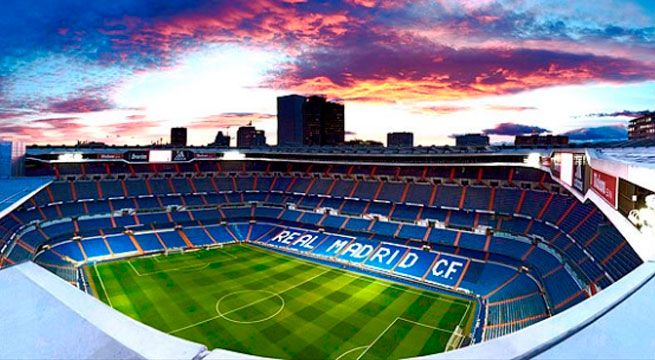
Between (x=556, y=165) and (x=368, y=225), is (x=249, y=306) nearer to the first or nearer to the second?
(x=368, y=225)

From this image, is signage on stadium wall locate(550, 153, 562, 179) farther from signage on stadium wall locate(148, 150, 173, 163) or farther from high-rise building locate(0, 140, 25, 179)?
high-rise building locate(0, 140, 25, 179)

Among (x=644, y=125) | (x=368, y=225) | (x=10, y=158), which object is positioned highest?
(x=644, y=125)

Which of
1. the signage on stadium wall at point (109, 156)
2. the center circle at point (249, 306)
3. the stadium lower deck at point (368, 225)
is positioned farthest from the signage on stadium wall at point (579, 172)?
the signage on stadium wall at point (109, 156)

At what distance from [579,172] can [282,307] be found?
2119 cm

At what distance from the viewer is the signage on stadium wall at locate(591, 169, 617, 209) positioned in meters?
13.2

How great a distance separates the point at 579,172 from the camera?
65.3ft

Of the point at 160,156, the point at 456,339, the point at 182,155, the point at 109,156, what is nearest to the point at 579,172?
the point at 456,339

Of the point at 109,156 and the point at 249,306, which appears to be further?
the point at 109,156

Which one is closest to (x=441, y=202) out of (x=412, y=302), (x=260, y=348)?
(x=412, y=302)

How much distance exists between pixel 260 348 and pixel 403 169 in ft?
111

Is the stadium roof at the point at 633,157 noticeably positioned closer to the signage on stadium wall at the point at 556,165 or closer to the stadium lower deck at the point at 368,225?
the stadium lower deck at the point at 368,225

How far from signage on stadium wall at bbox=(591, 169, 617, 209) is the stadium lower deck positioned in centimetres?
473

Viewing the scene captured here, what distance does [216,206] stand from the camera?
2004 inches

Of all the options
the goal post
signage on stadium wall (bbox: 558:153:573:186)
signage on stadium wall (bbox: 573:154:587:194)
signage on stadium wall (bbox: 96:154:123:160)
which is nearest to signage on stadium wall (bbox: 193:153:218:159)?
signage on stadium wall (bbox: 96:154:123:160)
